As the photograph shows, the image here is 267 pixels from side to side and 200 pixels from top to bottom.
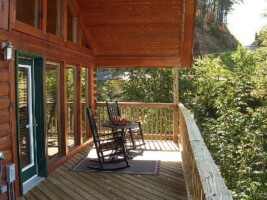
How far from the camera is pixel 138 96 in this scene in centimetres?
1294

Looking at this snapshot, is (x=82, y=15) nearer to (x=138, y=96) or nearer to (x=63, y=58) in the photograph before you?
(x=63, y=58)

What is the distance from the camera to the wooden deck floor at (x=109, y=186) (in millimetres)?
4477

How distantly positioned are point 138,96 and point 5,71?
9061 mm

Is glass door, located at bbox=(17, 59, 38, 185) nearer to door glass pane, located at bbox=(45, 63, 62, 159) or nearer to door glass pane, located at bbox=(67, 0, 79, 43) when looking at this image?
door glass pane, located at bbox=(45, 63, 62, 159)

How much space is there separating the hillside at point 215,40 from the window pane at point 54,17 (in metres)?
26.3

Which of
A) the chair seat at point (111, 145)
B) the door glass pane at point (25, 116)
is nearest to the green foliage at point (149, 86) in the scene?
the chair seat at point (111, 145)

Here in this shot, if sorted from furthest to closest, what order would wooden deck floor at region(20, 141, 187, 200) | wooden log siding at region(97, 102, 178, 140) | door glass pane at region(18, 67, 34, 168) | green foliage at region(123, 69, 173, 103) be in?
green foliage at region(123, 69, 173, 103)
wooden log siding at region(97, 102, 178, 140)
door glass pane at region(18, 67, 34, 168)
wooden deck floor at region(20, 141, 187, 200)

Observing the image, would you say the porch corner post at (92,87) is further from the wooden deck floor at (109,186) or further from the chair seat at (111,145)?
the chair seat at (111,145)

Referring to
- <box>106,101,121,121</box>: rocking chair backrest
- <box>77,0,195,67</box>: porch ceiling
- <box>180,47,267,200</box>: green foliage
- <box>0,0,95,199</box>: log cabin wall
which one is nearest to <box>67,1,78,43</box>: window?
<box>77,0,195,67</box>: porch ceiling

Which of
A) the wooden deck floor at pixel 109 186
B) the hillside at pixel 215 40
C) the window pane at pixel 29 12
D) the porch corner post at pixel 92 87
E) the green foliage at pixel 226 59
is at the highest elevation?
the hillside at pixel 215 40

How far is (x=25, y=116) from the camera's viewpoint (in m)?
4.89

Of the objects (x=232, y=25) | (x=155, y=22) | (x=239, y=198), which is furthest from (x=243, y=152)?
(x=232, y=25)

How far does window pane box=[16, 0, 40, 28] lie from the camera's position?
4.53m

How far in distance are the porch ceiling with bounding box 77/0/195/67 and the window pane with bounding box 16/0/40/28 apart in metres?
1.99
